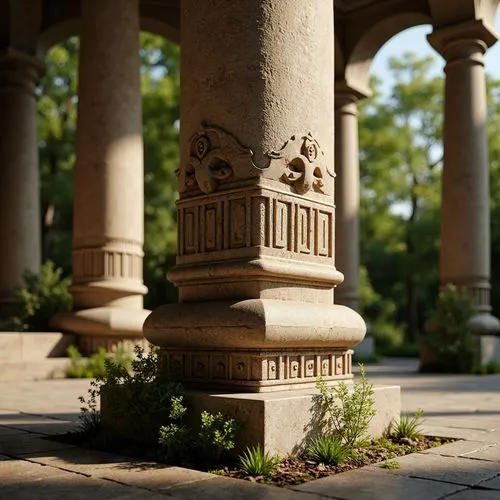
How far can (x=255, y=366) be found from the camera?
6059 millimetres

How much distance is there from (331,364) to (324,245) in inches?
45.7

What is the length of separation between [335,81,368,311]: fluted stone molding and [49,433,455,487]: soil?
14.8 m

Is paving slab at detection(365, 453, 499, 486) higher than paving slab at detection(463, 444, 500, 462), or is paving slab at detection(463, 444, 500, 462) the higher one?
paving slab at detection(365, 453, 499, 486)

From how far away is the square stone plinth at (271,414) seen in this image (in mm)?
5543

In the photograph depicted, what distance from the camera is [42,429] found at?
734cm

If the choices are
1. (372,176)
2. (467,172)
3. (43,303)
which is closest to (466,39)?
(467,172)

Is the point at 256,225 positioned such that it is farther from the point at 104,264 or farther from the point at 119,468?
the point at 104,264

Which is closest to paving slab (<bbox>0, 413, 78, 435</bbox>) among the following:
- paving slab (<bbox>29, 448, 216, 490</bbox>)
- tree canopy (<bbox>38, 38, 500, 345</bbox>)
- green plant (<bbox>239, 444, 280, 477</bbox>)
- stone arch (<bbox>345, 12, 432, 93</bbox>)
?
paving slab (<bbox>29, 448, 216, 490</bbox>)

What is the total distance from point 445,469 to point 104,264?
10.1 meters

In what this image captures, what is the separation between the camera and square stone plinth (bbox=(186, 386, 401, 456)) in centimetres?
554

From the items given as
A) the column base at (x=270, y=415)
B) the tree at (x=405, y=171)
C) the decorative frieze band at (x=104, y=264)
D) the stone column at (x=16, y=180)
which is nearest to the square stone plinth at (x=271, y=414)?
the column base at (x=270, y=415)

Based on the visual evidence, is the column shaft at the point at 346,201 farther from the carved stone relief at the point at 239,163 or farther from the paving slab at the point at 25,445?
the paving slab at the point at 25,445

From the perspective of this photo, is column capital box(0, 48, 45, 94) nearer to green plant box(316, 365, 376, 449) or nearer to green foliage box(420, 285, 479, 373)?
green foliage box(420, 285, 479, 373)

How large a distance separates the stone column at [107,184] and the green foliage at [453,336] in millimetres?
7959
